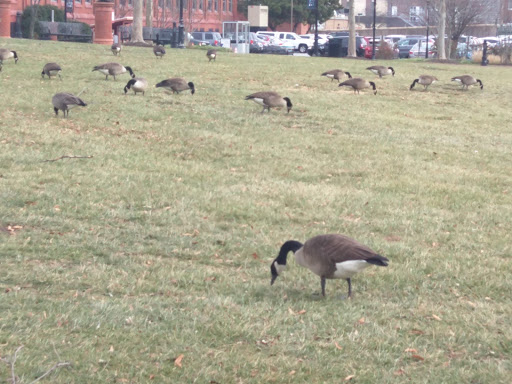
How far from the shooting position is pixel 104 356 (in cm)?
485

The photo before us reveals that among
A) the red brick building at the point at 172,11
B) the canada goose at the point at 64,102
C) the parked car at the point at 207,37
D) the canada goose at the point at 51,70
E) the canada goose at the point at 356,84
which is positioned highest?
the red brick building at the point at 172,11

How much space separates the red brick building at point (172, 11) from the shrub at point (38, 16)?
107 centimetres

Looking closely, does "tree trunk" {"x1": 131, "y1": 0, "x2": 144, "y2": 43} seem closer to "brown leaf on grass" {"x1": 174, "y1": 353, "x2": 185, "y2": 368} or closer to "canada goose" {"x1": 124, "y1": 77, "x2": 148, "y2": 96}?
"canada goose" {"x1": 124, "y1": 77, "x2": 148, "y2": 96}

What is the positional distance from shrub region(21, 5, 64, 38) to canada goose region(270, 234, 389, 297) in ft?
132

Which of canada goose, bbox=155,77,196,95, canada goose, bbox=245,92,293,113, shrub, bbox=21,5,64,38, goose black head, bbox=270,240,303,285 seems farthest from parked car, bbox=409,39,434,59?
goose black head, bbox=270,240,303,285

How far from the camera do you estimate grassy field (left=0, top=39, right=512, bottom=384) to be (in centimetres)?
505

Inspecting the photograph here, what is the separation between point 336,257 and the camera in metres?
5.79

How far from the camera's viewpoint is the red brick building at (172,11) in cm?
5729

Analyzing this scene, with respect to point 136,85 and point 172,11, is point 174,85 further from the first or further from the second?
point 172,11

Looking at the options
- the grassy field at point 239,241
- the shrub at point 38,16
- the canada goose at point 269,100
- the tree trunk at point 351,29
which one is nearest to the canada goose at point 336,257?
the grassy field at point 239,241

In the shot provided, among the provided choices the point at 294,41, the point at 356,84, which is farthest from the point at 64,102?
the point at 294,41

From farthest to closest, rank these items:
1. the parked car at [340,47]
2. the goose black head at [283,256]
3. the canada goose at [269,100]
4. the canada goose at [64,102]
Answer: the parked car at [340,47]
the canada goose at [269,100]
the canada goose at [64,102]
the goose black head at [283,256]

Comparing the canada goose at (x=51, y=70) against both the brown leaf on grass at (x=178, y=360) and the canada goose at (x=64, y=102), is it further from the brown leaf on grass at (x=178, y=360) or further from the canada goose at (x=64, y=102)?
the brown leaf on grass at (x=178, y=360)

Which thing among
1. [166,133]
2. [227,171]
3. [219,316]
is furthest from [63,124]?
[219,316]
